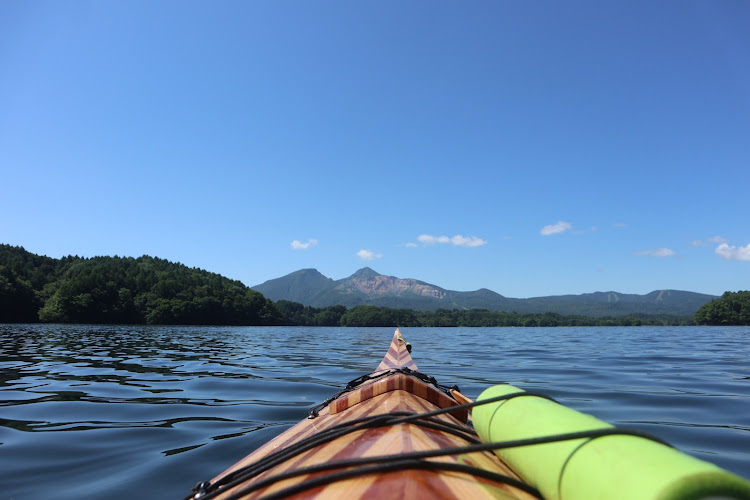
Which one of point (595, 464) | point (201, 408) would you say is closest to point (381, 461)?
point (595, 464)

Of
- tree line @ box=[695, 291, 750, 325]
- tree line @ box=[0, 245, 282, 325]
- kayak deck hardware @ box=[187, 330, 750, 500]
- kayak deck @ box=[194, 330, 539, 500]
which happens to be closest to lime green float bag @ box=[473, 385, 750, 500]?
kayak deck hardware @ box=[187, 330, 750, 500]

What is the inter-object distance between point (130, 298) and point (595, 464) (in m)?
87.1

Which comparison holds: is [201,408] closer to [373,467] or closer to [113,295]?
[373,467]

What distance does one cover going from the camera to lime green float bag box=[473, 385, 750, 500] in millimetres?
1087

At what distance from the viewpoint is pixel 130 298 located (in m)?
76.0

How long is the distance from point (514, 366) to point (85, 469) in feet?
35.2

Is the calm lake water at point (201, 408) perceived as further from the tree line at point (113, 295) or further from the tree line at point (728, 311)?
the tree line at point (728, 311)

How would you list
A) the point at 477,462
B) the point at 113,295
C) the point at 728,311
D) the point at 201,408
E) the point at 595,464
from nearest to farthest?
the point at 595,464 → the point at 477,462 → the point at 201,408 → the point at 113,295 → the point at 728,311

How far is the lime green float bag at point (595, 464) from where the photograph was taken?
109 centimetres

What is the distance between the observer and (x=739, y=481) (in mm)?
1059

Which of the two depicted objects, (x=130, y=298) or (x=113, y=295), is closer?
(x=113, y=295)

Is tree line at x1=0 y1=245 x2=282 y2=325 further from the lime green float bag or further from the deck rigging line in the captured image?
the lime green float bag

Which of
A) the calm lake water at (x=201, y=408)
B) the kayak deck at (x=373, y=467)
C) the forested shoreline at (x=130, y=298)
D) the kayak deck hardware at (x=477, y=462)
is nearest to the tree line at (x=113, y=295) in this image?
the forested shoreline at (x=130, y=298)

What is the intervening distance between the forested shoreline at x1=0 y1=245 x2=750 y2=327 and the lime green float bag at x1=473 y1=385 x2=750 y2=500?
258 feet
